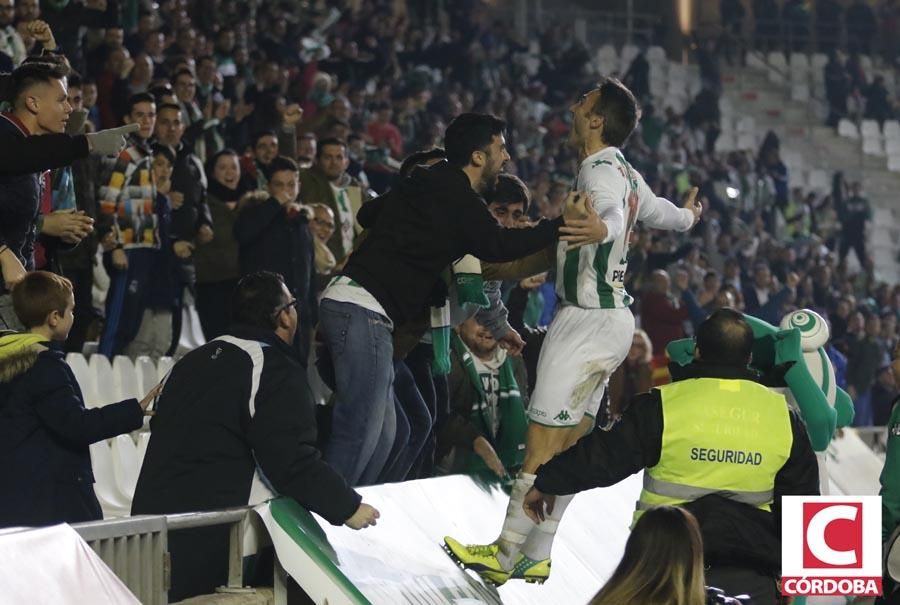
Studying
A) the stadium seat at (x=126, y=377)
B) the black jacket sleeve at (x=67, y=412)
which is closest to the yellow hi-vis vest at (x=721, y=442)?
the black jacket sleeve at (x=67, y=412)

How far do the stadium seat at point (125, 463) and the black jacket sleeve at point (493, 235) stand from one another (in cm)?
297

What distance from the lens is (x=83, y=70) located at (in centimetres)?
1164

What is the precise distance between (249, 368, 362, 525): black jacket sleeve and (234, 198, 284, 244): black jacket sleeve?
4.31m

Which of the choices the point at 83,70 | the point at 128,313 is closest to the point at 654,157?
the point at 83,70

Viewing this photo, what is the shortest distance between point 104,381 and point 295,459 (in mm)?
4008

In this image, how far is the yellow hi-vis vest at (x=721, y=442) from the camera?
5.36m

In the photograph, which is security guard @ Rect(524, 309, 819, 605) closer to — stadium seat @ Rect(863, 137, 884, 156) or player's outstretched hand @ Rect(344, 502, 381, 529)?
player's outstretched hand @ Rect(344, 502, 381, 529)

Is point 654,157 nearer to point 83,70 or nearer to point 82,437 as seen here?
point 83,70

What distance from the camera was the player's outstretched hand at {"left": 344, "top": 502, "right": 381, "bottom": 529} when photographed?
527cm

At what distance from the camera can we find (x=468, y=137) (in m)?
6.31

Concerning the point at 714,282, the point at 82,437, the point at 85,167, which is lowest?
the point at 714,282

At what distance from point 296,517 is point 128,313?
470 centimetres

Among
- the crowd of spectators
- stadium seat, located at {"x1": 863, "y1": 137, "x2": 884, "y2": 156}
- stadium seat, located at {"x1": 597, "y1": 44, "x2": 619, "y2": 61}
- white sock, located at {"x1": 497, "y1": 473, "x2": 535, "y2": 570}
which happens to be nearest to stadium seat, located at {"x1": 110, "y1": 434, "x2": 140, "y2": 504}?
the crowd of spectators

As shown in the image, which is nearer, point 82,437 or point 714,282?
point 82,437
